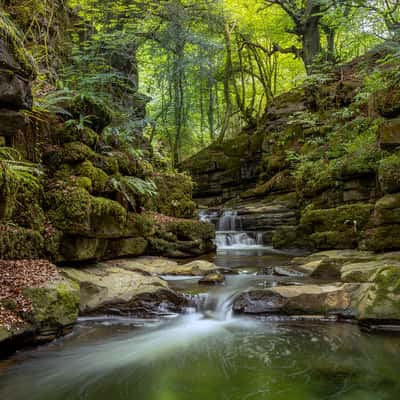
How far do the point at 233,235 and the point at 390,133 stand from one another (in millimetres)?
6031

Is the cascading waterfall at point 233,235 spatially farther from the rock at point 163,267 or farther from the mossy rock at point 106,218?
the mossy rock at point 106,218

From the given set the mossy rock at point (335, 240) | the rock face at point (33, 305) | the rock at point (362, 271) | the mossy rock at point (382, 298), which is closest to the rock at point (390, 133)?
the mossy rock at point (335, 240)

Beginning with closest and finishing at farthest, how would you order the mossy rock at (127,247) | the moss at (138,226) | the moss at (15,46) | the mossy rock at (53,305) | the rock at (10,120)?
the moss at (15,46), the rock at (10,120), the mossy rock at (53,305), the mossy rock at (127,247), the moss at (138,226)

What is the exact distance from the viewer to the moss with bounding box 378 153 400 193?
6.84 metres

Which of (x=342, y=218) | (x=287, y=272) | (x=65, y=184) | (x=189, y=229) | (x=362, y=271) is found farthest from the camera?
(x=189, y=229)

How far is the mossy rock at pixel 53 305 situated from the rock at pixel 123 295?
666mm

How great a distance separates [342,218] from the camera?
8.48m

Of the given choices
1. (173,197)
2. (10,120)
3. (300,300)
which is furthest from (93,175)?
(300,300)

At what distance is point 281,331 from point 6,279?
3.60 m

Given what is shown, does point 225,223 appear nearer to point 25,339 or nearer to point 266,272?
point 266,272

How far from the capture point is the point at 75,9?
407 inches

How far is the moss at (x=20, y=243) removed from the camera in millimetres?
4730

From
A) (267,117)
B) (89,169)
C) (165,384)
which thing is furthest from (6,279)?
(267,117)

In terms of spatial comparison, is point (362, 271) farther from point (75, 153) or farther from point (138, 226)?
point (75, 153)
